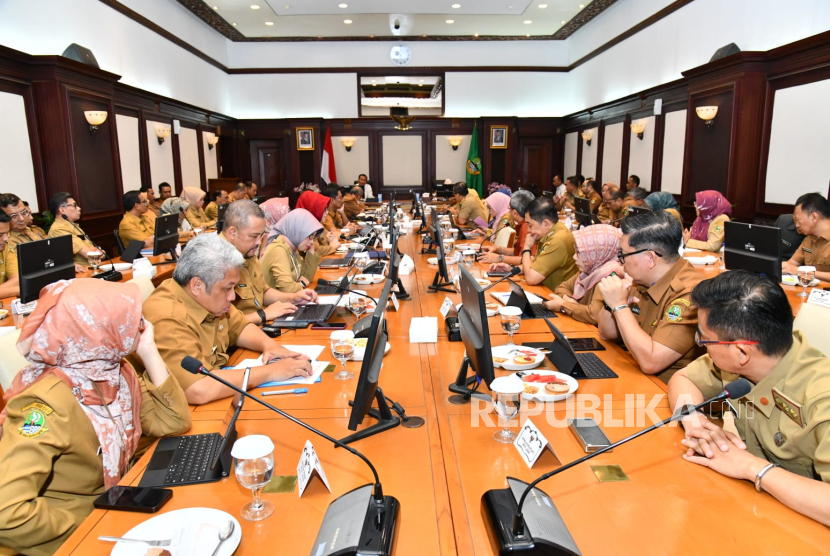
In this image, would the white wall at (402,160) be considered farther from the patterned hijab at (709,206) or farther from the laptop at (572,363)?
the laptop at (572,363)

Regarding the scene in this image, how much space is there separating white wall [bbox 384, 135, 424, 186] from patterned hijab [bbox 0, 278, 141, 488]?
11.4m

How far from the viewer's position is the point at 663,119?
26.6 feet

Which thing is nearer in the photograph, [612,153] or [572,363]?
[572,363]

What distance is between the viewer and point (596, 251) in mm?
2996

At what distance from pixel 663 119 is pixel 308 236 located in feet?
21.6

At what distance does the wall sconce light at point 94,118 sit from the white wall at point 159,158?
5.05 feet

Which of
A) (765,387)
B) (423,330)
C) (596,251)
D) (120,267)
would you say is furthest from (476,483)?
(120,267)

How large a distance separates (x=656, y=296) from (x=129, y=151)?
7.65m

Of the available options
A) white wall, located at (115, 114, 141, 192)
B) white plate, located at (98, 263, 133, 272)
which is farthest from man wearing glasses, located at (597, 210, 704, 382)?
white wall, located at (115, 114, 141, 192)

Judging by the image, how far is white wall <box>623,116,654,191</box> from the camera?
28.0 ft

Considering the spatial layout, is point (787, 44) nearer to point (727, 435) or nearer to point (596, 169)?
point (596, 169)

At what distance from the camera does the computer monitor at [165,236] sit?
4593 mm

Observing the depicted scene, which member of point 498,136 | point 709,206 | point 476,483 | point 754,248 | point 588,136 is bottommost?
point 476,483

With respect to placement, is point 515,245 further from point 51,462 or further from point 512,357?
point 51,462
